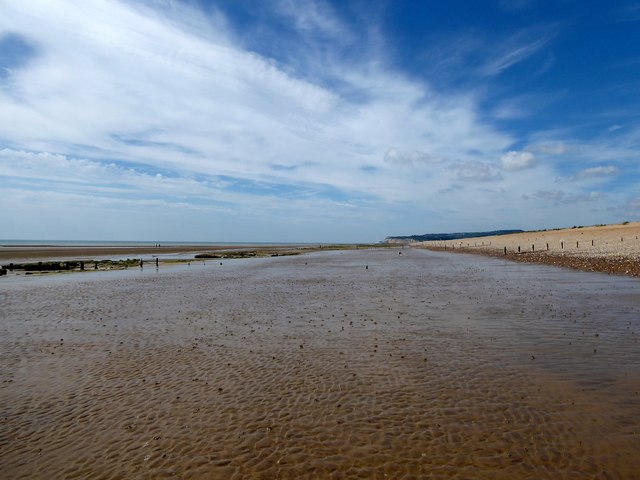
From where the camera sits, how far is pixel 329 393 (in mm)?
9312

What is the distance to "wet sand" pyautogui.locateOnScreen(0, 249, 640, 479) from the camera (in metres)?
6.50

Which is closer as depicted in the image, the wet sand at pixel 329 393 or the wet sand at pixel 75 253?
the wet sand at pixel 329 393

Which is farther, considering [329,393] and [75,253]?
[75,253]

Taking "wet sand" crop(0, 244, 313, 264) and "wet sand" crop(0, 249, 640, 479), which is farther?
"wet sand" crop(0, 244, 313, 264)

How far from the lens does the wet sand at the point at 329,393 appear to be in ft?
21.3

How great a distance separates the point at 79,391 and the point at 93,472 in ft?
14.0

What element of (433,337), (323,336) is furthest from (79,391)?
(433,337)

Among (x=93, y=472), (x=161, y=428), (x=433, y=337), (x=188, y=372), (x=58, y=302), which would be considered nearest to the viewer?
(x=93, y=472)

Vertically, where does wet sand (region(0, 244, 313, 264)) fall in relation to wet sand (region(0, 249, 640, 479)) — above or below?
above

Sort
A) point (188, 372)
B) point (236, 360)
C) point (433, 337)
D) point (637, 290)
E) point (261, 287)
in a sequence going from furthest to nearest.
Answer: point (261, 287), point (637, 290), point (433, 337), point (236, 360), point (188, 372)

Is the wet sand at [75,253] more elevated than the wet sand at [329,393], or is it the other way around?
the wet sand at [75,253]

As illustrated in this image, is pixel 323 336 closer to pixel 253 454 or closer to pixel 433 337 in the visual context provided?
pixel 433 337

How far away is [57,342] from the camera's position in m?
14.6

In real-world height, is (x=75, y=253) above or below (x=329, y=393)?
above
